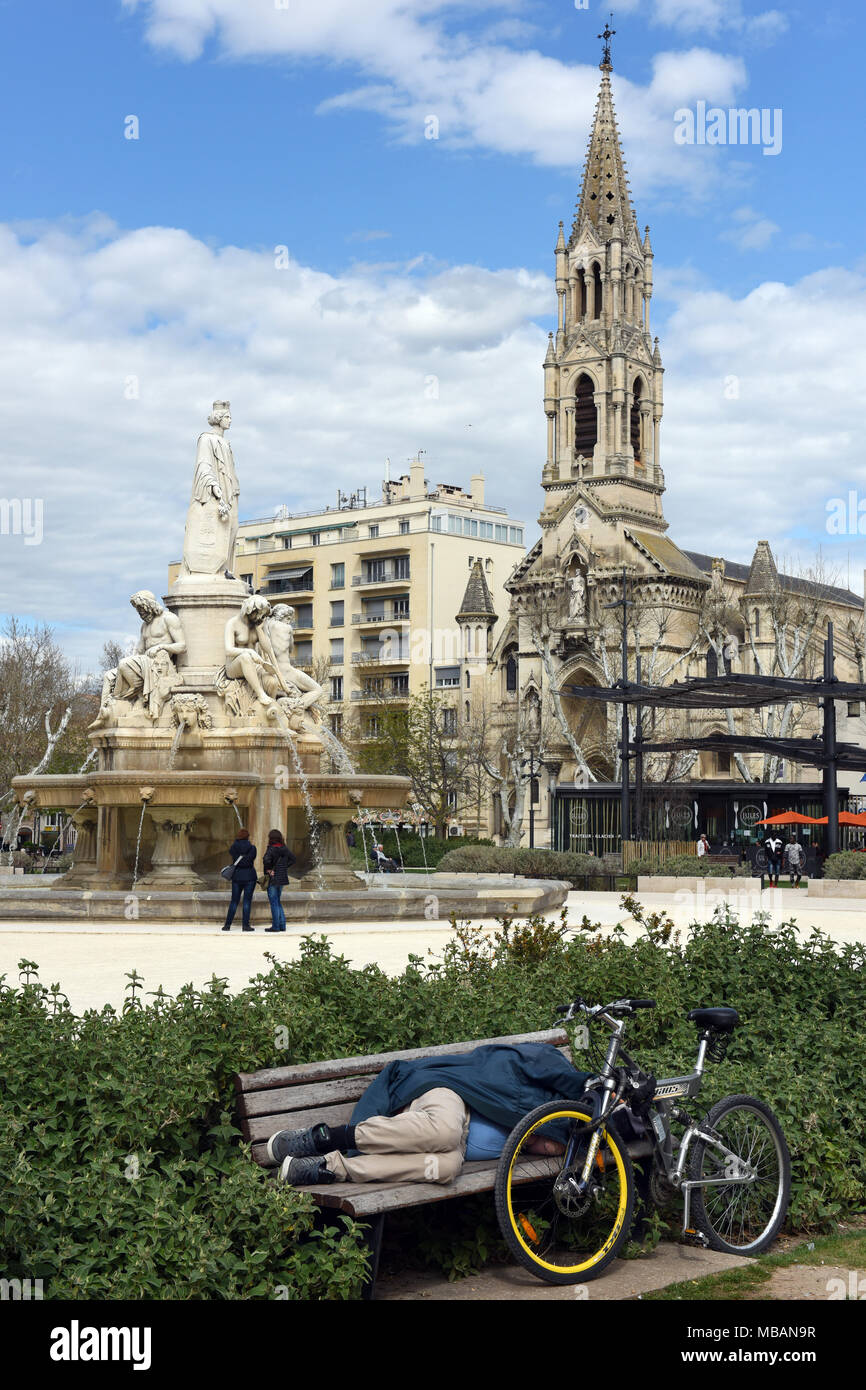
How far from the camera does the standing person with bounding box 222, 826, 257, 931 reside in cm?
2019

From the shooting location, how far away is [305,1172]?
19.5ft

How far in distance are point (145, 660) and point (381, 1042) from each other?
17101 millimetres

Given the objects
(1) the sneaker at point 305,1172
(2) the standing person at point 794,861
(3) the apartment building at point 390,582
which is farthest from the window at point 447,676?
(1) the sneaker at point 305,1172

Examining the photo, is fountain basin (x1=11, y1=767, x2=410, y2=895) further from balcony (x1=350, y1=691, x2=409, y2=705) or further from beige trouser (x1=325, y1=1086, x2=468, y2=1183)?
balcony (x1=350, y1=691, x2=409, y2=705)

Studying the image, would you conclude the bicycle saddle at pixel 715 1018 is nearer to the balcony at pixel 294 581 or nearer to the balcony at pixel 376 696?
the balcony at pixel 376 696

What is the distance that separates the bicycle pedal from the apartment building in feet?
276

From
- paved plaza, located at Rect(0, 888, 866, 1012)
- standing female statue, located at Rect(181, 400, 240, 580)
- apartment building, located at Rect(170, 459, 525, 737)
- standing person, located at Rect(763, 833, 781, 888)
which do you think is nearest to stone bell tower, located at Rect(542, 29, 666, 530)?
apartment building, located at Rect(170, 459, 525, 737)

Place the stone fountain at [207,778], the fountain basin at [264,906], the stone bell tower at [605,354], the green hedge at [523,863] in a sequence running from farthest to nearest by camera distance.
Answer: the stone bell tower at [605,354] < the green hedge at [523,863] < the stone fountain at [207,778] < the fountain basin at [264,906]

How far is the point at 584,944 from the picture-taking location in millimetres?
10633

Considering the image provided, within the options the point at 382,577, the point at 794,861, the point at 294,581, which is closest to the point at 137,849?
the point at 794,861

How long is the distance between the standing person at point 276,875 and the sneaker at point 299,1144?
46.1 feet

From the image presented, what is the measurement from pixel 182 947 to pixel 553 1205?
12026 millimetres

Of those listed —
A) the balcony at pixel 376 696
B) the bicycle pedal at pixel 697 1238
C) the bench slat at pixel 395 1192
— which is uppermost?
the balcony at pixel 376 696

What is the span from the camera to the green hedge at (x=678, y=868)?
115 feet
